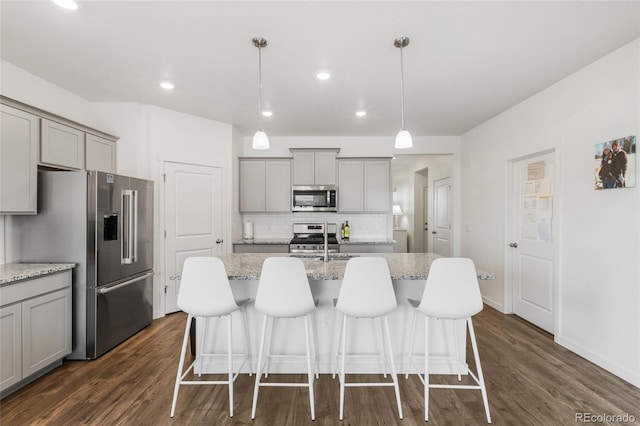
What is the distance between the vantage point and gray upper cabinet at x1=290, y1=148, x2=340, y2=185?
16.5ft

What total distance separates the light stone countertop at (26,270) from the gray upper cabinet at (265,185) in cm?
264

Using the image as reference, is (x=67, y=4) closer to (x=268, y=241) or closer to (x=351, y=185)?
(x=268, y=241)

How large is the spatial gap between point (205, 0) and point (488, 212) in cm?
416

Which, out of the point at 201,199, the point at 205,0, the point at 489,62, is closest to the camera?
the point at 205,0

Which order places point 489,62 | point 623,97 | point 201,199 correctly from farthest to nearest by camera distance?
point 201,199 → point 489,62 → point 623,97

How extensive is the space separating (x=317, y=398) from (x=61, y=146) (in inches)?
126

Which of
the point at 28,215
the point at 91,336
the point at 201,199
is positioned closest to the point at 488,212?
the point at 201,199

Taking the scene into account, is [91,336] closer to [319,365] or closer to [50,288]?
[50,288]

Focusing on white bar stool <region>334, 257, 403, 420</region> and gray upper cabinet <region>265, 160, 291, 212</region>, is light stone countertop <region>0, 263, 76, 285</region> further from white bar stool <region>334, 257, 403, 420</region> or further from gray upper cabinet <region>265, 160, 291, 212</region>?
gray upper cabinet <region>265, 160, 291, 212</region>

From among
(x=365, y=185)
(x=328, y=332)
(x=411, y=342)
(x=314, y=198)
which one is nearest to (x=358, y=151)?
(x=365, y=185)

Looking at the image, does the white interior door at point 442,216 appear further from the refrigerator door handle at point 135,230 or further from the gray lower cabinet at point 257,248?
the refrigerator door handle at point 135,230

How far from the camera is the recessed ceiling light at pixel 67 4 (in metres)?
1.95

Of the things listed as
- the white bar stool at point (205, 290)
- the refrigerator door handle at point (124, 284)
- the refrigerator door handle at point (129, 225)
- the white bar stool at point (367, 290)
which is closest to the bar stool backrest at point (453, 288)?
the white bar stool at point (367, 290)

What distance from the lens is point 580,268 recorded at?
2867 millimetres
